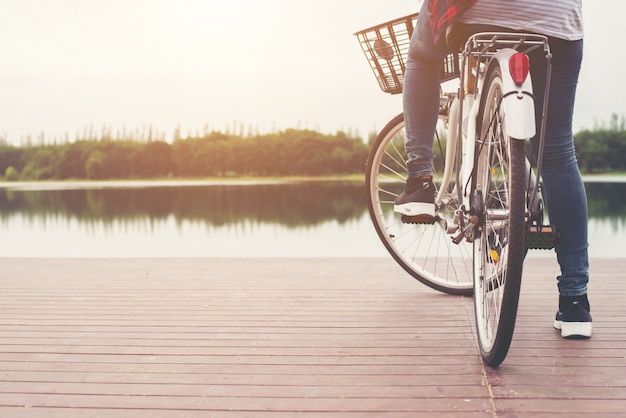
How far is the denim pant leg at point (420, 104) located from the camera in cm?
174

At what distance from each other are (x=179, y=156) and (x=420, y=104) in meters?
21.0

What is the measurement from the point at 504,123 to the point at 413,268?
98 centimetres

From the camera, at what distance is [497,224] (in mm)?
1438

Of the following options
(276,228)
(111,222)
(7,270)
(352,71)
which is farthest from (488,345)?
(352,71)

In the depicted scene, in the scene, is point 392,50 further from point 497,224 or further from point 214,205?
point 214,205

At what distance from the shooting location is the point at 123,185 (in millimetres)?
37969

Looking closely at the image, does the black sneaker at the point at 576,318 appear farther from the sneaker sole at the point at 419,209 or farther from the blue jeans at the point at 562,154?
the sneaker sole at the point at 419,209

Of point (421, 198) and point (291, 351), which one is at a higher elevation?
point (421, 198)

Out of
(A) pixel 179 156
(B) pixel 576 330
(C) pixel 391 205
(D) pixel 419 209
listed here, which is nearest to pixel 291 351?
(D) pixel 419 209

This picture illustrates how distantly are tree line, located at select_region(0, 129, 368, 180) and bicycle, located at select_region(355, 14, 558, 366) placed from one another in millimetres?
13571

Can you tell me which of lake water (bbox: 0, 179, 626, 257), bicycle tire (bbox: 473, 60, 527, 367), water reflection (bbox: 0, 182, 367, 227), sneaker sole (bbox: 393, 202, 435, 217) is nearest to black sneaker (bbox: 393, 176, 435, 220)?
sneaker sole (bbox: 393, 202, 435, 217)

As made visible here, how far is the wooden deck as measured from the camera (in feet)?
4.05

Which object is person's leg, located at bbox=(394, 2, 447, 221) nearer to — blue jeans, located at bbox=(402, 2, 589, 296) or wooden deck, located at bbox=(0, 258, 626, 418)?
blue jeans, located at bbox=(402, 2, 589, 296)

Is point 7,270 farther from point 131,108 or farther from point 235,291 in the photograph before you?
point 131,108
